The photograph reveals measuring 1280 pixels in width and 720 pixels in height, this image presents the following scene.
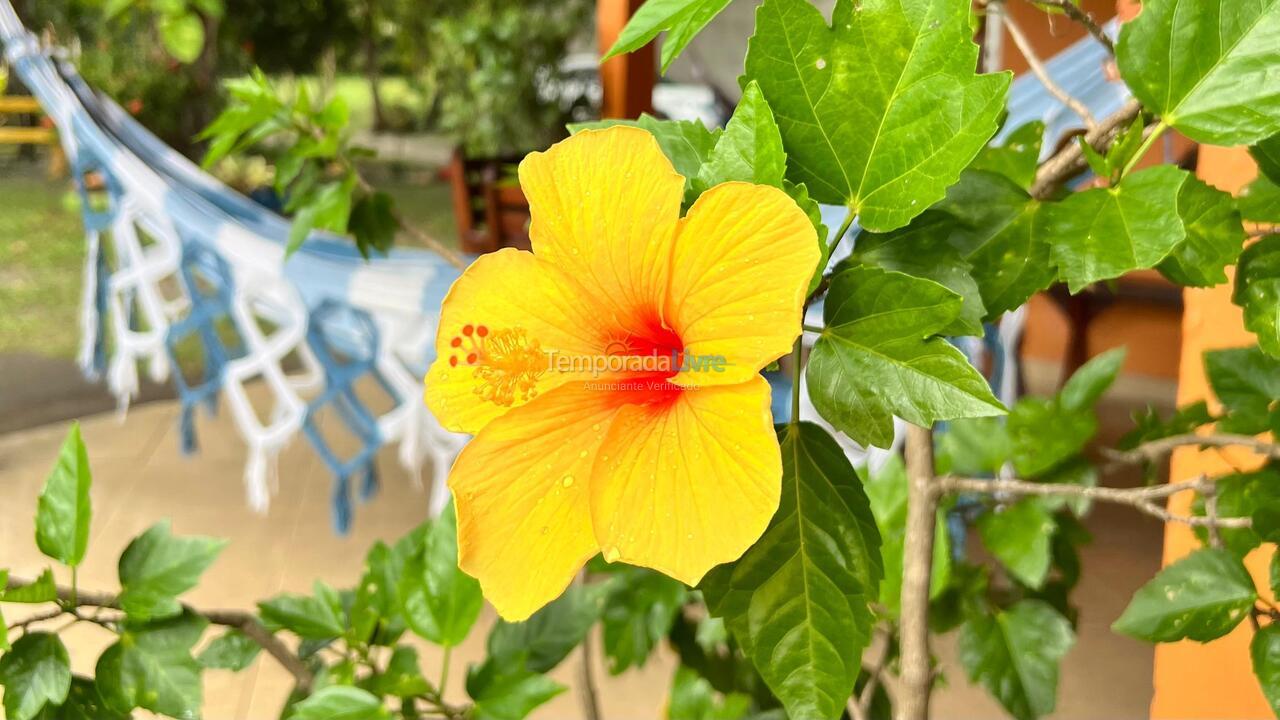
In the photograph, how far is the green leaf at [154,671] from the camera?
1.06 ft

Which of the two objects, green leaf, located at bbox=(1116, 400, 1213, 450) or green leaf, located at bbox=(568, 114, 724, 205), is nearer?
green leaf, located at bbox=(568, 114, 724, 205)

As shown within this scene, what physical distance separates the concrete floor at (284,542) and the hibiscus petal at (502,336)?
103 centimetres

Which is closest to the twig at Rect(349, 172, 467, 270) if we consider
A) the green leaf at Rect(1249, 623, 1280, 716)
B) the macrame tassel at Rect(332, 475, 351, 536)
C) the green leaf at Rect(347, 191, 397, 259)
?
the green leaf at Rect(347, 191, 397, 259)

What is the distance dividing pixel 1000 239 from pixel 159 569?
31cm

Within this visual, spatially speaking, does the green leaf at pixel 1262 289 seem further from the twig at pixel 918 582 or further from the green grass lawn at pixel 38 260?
the green grass lawn at pixel 38 260

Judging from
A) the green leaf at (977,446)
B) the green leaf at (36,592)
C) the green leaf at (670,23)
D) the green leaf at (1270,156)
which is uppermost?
the green leaf at (670,23)

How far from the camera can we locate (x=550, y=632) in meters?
0.43

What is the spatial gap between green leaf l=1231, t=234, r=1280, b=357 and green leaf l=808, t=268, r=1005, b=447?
0.10 metres

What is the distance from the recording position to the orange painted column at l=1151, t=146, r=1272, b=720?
432 mm

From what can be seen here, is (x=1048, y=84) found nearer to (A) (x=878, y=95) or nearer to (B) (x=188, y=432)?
(A) (x=878, y=95)

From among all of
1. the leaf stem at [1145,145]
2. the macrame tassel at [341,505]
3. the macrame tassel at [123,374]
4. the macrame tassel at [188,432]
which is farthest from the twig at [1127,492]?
the macrame tassel at [123,374]

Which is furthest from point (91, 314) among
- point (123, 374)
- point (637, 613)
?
point (637, 613)

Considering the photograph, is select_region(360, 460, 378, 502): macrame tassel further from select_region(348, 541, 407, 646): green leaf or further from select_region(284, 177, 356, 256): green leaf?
select_region(348, 541, 407, 646): green leaf

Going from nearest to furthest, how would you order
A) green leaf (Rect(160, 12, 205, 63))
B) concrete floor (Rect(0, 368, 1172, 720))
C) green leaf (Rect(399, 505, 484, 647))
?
1. green leaf (Rect(399, 505, 484, 647))
2. concrete floor (Rect(0, 368, 1172, 720))
3. green leaf (Rect(160, 12, 205, 63))
